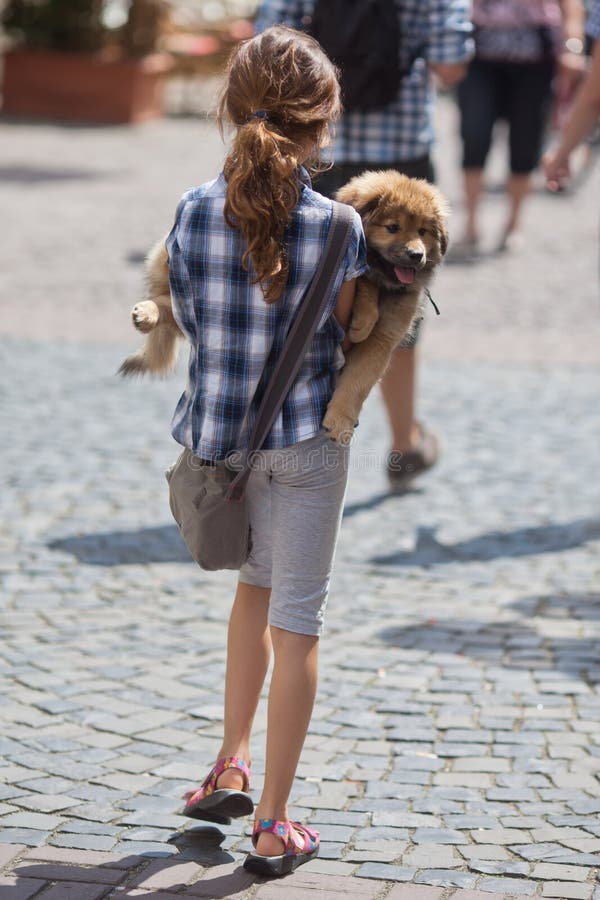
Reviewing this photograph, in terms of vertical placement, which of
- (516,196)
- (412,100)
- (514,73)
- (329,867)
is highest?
(514,73)

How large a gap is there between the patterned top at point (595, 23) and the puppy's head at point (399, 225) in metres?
2.58

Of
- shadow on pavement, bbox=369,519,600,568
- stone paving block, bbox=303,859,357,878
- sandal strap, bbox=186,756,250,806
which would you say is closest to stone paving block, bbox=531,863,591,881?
stone paving block, bbox=303,859,357,878

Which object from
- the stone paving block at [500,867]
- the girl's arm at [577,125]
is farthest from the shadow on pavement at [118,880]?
the girl's arm at [577,125]

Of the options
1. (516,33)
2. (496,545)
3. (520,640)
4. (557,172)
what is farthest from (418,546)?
(516,33)

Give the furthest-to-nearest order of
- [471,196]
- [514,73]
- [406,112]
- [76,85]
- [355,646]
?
1. [76,85]
2. [471,196]
3. [514,73]
4. [406,112]
5. [355,646]

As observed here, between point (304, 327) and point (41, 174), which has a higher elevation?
point (41, 174)

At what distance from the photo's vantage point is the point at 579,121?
5.38m

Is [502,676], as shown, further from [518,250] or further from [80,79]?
[80,79]

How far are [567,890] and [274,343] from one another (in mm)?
1304

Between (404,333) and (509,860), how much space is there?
1.19 metres

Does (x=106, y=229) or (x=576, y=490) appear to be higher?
(x=106, y=229)

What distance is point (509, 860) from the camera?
3.18m

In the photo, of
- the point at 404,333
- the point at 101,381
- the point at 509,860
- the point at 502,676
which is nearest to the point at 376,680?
the point at 502,676

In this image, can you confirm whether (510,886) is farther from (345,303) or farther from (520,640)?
(520,640)
